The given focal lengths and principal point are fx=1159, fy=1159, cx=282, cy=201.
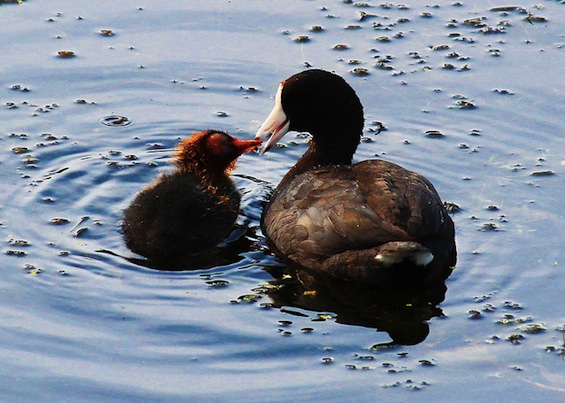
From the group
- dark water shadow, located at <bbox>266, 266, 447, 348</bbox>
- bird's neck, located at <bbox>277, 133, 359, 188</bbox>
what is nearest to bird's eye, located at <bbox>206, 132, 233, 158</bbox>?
bird's neck, located at <bbox>277, 133, 359, 188</bbox>

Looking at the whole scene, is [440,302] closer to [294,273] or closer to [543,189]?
[294,273]

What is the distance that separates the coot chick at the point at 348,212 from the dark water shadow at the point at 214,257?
16 centimetres

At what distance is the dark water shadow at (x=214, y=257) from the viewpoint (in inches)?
280

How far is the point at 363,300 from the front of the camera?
685cm

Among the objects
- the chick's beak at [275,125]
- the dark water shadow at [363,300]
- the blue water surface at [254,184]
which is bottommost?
the dark water shadow at [363,300]

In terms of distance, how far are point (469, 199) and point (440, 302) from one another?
1390 mm

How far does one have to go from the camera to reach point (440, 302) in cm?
684

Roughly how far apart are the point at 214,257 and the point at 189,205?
37 centimetres

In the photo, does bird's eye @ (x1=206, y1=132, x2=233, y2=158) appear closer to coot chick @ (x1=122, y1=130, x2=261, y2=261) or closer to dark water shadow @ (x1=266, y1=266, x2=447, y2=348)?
coot chick @ (x1=122, y1=130, x2=261, y2=261)

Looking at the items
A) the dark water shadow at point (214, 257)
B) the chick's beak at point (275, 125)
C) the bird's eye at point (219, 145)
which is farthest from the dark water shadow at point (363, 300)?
the chick's beak at point (275, 125)

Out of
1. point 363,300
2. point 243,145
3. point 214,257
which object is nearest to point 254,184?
point 243,145

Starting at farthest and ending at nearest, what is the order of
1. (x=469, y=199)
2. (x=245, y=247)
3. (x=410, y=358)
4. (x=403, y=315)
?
(x=469, y=199)
(x=245, y=247)
(x=403, y=315)
(x=410, y=358)

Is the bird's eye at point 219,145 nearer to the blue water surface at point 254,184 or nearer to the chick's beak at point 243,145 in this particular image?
the chick's beak at point 243,145

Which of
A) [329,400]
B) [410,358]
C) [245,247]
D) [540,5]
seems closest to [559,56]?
[540,5]
